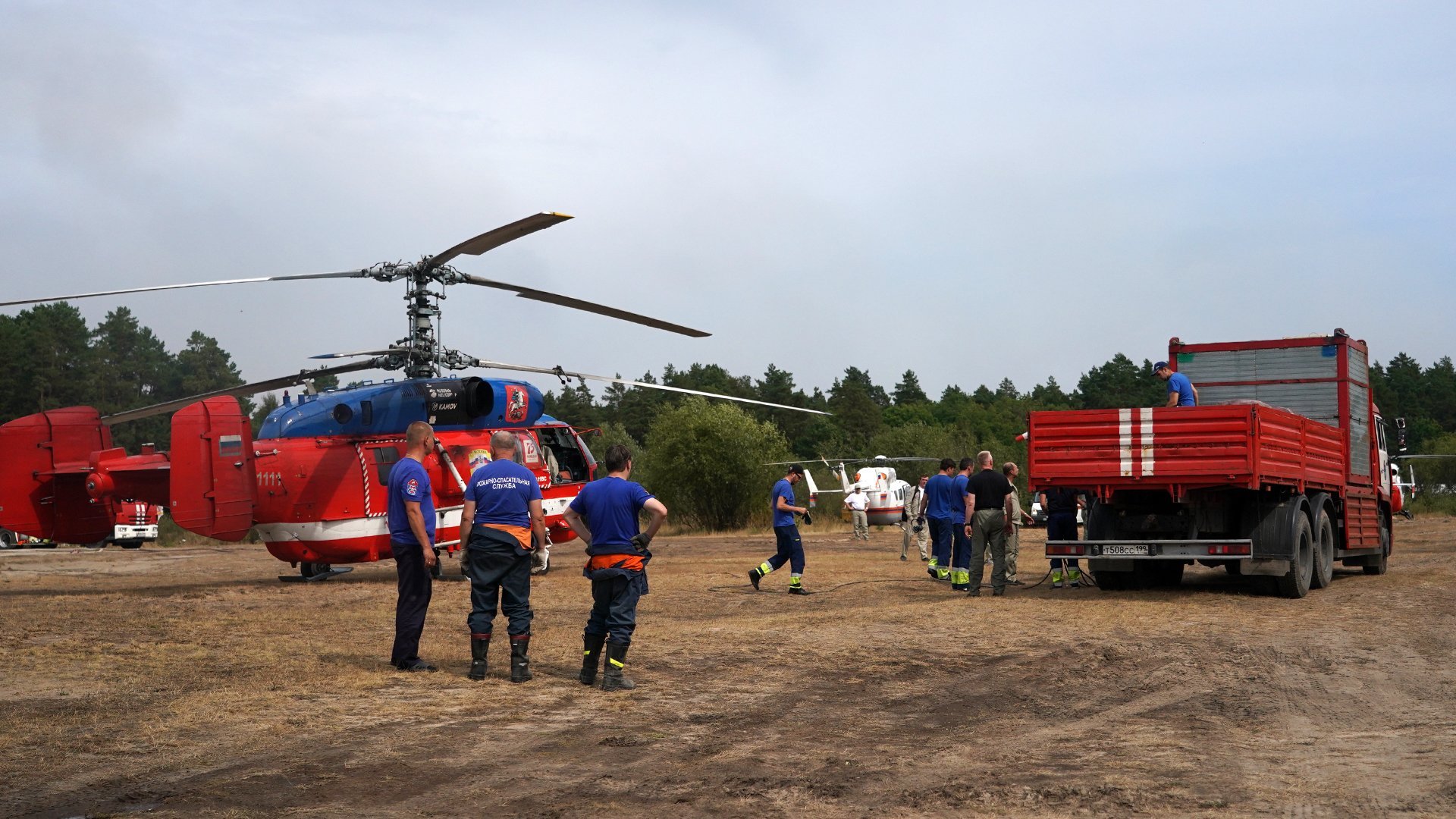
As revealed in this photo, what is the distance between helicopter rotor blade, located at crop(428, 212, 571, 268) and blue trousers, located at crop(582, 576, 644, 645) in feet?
13.9

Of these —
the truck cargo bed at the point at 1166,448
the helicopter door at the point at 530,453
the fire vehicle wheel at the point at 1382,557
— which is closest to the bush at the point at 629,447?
the helicopter door at the point at 530,453

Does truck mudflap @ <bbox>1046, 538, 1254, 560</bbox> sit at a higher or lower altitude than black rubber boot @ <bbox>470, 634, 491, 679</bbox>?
higher

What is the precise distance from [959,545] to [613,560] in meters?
8.87

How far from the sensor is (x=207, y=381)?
7894cm

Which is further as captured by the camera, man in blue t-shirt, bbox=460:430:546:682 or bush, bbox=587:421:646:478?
bush, bbox=587:421:646:478

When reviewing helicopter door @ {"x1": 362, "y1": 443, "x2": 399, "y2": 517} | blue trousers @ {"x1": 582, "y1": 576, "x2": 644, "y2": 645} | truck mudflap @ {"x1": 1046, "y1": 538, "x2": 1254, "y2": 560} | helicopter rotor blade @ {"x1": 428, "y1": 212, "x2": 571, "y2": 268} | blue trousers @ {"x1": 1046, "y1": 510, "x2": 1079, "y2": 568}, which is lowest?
blue trousers @ {"x1": 582, "y1": 576, "x2": 644, "y2": 645}

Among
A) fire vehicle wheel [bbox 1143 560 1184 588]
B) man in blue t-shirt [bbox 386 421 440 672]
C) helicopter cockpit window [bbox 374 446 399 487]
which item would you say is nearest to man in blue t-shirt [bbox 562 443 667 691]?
man in blue t-shirt [bbox 386 421 440 672]

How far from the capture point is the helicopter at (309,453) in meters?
15.3

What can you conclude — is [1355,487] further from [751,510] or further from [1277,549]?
[751,510]

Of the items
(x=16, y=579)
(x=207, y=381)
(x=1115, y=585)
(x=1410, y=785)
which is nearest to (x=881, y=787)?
(x=1410, y=785)

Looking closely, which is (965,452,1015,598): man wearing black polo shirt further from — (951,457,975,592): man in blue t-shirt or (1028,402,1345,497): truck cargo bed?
(1028,402,1345,497): truck cargo bed

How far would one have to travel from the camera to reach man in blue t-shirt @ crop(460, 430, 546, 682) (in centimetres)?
858

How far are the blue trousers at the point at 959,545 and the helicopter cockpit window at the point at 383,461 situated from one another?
7.83 m

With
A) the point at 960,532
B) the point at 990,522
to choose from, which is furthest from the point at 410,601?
the point at 960,532
